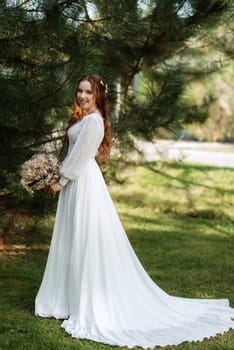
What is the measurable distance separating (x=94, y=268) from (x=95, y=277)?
0.05 meters

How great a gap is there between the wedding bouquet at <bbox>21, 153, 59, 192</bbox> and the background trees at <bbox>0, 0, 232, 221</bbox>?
715 mm

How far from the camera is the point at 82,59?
4531 mm

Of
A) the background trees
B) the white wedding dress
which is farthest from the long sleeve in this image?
the background trees

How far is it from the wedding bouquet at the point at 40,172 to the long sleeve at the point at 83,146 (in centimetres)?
7

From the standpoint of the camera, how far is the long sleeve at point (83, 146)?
3943 mm

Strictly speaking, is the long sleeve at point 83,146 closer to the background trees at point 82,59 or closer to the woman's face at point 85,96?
the woman's face at point 85,96

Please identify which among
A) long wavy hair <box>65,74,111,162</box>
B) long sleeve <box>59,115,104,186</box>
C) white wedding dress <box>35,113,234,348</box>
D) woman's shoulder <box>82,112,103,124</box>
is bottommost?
white wedding dress <box>35,113,234,348</box>

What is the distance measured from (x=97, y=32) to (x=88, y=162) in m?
1.63

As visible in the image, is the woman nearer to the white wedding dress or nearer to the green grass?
the white wedding dress

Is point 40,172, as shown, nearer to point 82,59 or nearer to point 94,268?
point 94,268

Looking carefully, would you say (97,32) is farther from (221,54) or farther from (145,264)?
(221,54)

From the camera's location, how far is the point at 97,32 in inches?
207

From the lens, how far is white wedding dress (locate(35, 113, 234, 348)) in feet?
12.7

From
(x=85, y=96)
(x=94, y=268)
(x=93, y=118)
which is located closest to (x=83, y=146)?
(x=93, y=118)
